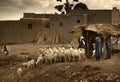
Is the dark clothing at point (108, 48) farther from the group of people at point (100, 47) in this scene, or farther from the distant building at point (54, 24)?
the distant building at point (54, 24)

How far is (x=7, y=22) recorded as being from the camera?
119 ft

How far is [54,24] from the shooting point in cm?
3581

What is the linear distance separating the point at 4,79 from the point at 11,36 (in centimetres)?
1898

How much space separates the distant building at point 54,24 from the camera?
35.1 meters

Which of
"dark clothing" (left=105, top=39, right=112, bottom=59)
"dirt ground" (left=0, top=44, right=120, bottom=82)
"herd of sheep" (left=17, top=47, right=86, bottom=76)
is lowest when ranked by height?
"dirt ground" (left=0, top=44, right=120, bottom=82)

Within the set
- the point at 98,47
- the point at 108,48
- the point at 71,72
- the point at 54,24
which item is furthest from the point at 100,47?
the point at 54,24

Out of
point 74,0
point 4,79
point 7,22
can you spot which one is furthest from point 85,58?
point 74,0

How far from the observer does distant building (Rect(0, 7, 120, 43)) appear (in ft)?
115

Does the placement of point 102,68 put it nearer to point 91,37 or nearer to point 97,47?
point 97,47

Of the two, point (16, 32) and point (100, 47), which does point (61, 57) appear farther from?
point (16, 32)

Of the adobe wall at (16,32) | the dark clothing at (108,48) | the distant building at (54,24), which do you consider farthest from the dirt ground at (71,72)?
the adobe wall at (16,32)

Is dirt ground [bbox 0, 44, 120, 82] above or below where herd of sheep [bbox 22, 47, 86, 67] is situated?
below

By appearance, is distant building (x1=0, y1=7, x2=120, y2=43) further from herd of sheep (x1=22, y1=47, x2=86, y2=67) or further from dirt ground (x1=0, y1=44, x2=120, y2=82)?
dirt ground (x1=0, y1=44, x2=120, y2=82)

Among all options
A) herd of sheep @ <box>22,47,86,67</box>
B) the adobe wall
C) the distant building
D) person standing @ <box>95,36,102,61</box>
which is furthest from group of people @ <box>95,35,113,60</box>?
the adobe wall
